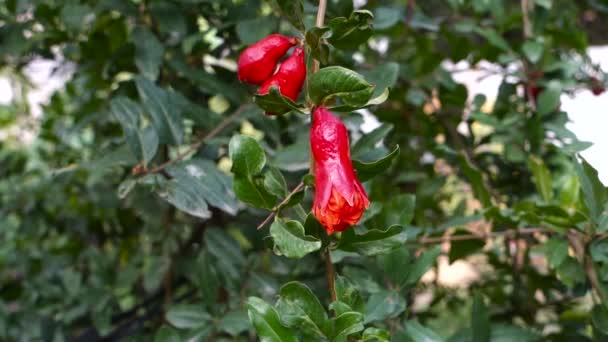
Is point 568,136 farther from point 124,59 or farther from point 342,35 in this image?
point 124,59

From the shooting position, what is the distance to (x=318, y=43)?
0.57 m

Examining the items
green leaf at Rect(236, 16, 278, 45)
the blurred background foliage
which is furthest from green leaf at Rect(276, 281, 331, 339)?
green leaf at Rect(236, 16, 278, 45)

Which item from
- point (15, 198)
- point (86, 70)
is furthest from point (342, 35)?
point (15, 198)

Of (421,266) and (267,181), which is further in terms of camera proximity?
(421,266)

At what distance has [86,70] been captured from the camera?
1.12m

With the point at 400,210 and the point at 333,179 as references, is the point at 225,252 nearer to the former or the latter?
the point at 400,210

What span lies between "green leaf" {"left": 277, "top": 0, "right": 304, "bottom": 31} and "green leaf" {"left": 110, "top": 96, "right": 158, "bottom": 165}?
33cm

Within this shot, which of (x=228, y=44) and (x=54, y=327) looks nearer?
(x=228, y=44)

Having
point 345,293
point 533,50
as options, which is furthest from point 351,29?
point 533,50

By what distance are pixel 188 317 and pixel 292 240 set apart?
1.40 ft

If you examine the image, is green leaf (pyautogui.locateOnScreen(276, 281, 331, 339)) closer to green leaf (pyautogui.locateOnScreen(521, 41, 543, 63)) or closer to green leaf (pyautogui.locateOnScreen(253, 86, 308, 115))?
green leaf (pyautogui.locateOnScreen(253, 86, 308, 115))

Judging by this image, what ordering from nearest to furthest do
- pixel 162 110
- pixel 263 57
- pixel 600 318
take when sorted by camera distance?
pixel 263 57 → pixel 600 318 → pixel 162 110

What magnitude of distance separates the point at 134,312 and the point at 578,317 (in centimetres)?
80

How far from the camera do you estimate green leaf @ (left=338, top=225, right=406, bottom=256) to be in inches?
23.6
